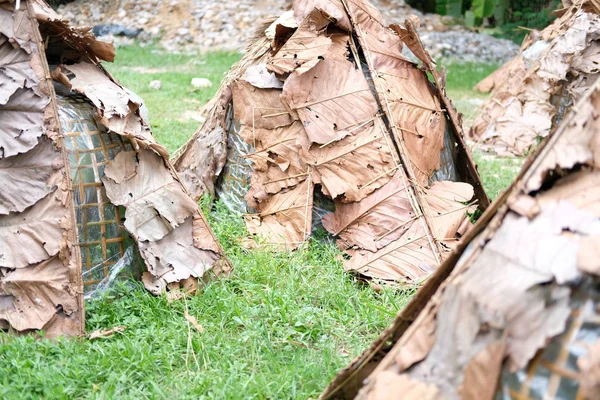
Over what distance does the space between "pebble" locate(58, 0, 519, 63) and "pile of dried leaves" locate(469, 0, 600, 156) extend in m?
5.72

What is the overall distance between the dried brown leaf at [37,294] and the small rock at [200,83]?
6934 millimetres

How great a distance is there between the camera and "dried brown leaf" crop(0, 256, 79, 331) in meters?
3.12

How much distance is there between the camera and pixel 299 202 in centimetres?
424

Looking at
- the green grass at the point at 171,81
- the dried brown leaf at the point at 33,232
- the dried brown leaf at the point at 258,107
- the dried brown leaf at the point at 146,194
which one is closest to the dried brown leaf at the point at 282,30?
A: the dried brown leaf at the point at 258,107

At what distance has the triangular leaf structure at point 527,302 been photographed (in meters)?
1.53

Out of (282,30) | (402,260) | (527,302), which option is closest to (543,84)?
(282,30)

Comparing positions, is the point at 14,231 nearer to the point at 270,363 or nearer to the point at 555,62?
the point at 270,363

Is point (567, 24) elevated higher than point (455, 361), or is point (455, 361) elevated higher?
point (455, 361)

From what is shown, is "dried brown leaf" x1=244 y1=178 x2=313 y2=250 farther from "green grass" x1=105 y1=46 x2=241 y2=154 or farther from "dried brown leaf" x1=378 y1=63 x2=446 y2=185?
"green grass" x1=105 y1=46 x2=241 y2=154

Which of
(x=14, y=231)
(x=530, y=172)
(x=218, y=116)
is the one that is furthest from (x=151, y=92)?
(x=530, y=172)

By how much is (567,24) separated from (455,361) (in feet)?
20.5

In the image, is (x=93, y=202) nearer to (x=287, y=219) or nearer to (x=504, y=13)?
(x=287, y=219)

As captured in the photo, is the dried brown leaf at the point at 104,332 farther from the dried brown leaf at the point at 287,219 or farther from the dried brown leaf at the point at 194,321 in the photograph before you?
the dried brown leaf at the point at 287,219

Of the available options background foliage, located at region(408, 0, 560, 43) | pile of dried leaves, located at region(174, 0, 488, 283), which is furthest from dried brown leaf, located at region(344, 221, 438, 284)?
background foliage, located at region(408, 0, 560, 43)
